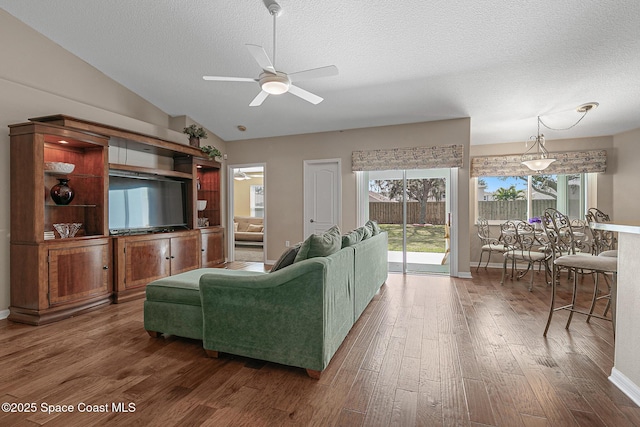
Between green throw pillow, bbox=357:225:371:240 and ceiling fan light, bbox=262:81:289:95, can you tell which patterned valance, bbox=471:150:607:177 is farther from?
ceiling fan light, bbox=262:81:289:95

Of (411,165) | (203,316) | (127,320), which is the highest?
(411,165)

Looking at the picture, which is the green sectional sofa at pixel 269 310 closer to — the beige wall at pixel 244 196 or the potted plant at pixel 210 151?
the potted plant at pixel 210 151

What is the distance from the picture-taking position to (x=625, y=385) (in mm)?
1882

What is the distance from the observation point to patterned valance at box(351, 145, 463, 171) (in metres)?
5.00

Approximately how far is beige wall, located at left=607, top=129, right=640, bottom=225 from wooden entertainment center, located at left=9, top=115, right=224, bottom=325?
23.9 feet

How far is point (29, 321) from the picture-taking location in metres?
3.07

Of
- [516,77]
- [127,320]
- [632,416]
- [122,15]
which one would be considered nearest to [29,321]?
[127,320]

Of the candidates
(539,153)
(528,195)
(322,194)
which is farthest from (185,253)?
(528,195)

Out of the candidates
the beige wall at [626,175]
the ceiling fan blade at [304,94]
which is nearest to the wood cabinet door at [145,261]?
the ceiling fan blade at [304,94]

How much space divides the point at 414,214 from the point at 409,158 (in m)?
1.00

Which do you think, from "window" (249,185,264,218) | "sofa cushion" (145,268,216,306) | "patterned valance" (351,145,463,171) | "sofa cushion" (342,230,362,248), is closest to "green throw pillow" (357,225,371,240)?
"sofa cushion" (342,230,362,248)

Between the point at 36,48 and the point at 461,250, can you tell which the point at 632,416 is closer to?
the point at 461,250

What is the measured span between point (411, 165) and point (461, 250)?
165 cm

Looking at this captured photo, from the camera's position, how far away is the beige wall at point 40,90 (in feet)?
10.5
